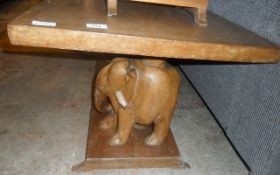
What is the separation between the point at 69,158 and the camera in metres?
0.88

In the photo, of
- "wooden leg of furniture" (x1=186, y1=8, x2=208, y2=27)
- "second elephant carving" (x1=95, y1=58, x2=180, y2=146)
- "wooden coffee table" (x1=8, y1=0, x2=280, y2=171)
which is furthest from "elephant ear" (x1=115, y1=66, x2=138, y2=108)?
"wooden leg of furniture" (x1=186, y1=8, x2=208, y2=27)

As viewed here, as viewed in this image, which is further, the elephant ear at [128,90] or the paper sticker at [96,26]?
the elephant ear at [128,90]

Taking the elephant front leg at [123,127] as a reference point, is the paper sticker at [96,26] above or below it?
above

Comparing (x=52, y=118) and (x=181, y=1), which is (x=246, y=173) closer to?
(x=181, y=1)

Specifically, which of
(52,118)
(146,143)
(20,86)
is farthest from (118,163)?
(20,86)

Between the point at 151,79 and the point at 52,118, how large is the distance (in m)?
0.53

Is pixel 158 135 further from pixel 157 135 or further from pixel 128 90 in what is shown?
pixel 128 90

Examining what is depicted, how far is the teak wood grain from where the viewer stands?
1.75 ft

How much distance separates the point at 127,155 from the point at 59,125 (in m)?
0.36

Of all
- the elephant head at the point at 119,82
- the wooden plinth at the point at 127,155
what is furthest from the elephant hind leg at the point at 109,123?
the elephant head at the point at 119,82

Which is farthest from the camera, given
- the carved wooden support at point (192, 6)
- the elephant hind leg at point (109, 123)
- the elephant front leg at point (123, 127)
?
the elephant hind leg at point (109, 123)

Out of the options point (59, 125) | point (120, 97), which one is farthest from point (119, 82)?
point (59, 125)

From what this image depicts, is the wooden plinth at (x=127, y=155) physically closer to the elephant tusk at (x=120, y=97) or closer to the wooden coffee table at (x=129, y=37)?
the wooden coffee table at (x=129, y=37)

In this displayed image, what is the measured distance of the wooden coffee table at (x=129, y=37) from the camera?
54 centimetres
